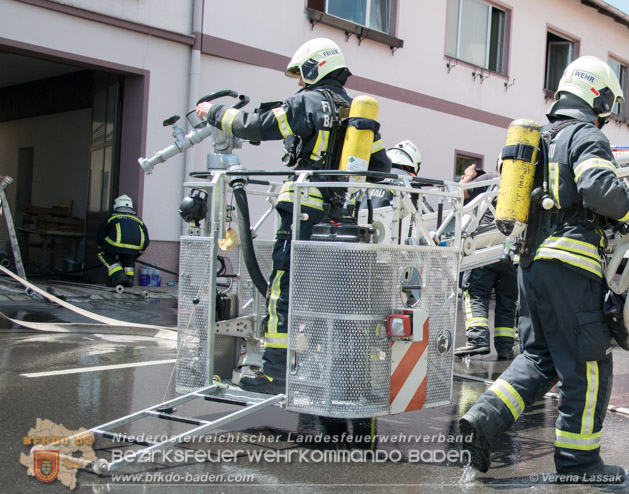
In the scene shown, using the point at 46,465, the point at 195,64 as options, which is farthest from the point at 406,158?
the point at 195,64

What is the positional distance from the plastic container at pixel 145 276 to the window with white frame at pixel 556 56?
38.2 feet

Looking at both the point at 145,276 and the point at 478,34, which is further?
the point at 478,34

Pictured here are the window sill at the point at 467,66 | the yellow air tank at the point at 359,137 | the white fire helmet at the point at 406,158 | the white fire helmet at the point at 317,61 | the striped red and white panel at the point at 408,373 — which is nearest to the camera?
the striped red and white panel at the point at 408,373

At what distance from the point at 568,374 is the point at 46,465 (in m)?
2.37

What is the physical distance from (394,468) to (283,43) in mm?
10111

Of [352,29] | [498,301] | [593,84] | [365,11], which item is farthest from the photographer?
[365,11]

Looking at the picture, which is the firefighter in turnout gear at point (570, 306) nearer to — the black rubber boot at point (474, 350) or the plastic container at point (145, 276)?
the black rubber boot at point (474, 350)

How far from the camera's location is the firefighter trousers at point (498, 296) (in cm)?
709

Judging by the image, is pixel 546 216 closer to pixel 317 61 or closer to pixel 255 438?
pixel 317 61

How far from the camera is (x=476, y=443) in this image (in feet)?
11.3

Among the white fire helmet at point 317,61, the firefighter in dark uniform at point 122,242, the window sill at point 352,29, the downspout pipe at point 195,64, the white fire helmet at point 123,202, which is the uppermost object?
the window sill at point 352,29

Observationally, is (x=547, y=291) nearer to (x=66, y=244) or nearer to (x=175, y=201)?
(x=175, y=201)

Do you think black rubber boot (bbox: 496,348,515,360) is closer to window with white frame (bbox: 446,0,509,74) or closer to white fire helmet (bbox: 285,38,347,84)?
white fire helmet (bbox: 285,38,347,84)

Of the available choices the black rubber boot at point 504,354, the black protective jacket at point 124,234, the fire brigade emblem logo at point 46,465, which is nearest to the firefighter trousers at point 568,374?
the fire brigade emblem logo at point 46,465
